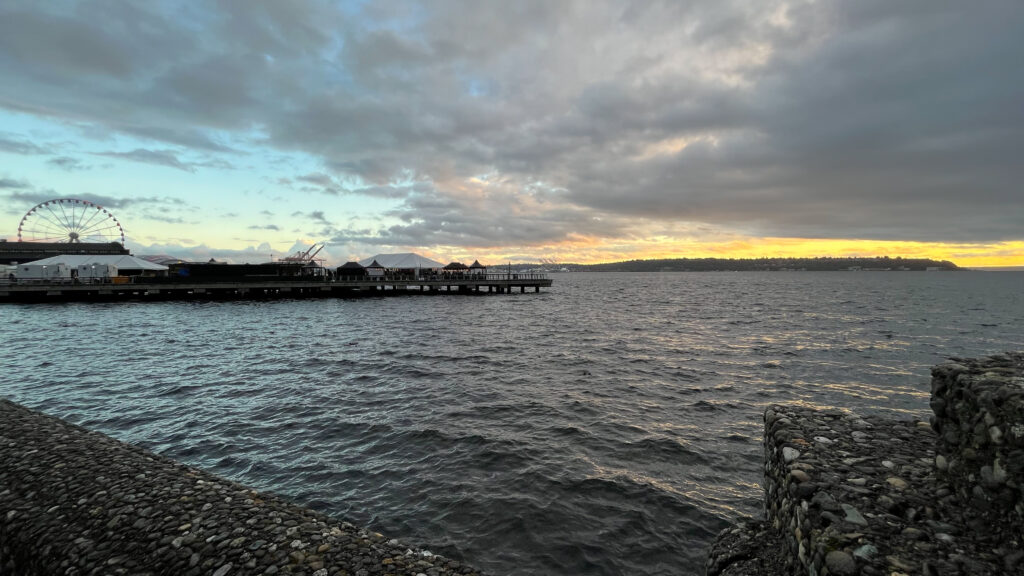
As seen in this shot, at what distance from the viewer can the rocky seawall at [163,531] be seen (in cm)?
503

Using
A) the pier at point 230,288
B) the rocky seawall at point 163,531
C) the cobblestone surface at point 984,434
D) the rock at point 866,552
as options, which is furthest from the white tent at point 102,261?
the cobblestone surface at point 984,434

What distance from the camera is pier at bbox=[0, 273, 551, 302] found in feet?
176

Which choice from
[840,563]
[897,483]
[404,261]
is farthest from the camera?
[404,261]

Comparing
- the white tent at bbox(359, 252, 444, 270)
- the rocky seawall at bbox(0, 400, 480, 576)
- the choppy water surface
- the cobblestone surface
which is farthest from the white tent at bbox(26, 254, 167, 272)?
the cobblestone surface

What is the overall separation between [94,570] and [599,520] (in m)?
7.34

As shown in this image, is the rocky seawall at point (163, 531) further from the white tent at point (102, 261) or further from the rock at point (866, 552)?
the white tent at point (102, 261)

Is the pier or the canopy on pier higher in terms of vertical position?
the canopy on pier

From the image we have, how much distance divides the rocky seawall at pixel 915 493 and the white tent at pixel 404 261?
6431cm

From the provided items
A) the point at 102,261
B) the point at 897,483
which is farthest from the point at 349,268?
the point at 897,483

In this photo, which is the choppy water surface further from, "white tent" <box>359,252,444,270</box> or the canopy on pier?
the canopy on pier

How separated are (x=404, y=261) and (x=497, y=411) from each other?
5658cm

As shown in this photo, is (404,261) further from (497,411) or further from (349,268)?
(497,411)

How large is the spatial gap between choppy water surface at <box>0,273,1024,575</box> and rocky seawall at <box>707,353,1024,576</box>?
3590mm

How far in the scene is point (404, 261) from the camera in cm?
6725
